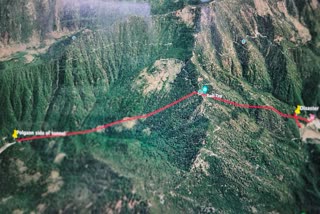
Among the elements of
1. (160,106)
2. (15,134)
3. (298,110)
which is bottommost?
(15,134)

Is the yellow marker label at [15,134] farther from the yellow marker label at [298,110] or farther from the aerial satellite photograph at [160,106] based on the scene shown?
the yellow marker label at [298,110]

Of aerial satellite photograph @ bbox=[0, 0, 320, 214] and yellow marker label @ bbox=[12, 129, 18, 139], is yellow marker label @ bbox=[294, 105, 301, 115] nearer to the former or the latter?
aerial satellite photograph @ bbox=[0, 0, 320, 214]

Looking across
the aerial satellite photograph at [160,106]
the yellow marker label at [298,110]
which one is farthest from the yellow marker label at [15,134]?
the yellow marker label at [298,110]

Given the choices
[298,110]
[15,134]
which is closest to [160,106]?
[15,134]

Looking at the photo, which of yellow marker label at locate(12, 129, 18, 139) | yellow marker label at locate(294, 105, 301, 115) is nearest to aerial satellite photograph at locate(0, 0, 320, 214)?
yellow marker label at locate(12, 129, 18, 139)

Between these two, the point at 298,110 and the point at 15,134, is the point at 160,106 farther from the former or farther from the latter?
the point at 298,110

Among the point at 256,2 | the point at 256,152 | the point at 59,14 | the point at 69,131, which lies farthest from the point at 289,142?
the point at 59,14

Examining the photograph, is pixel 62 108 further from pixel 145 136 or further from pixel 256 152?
pixel 256 152

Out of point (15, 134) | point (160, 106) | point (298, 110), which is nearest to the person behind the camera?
point (15, 134)
